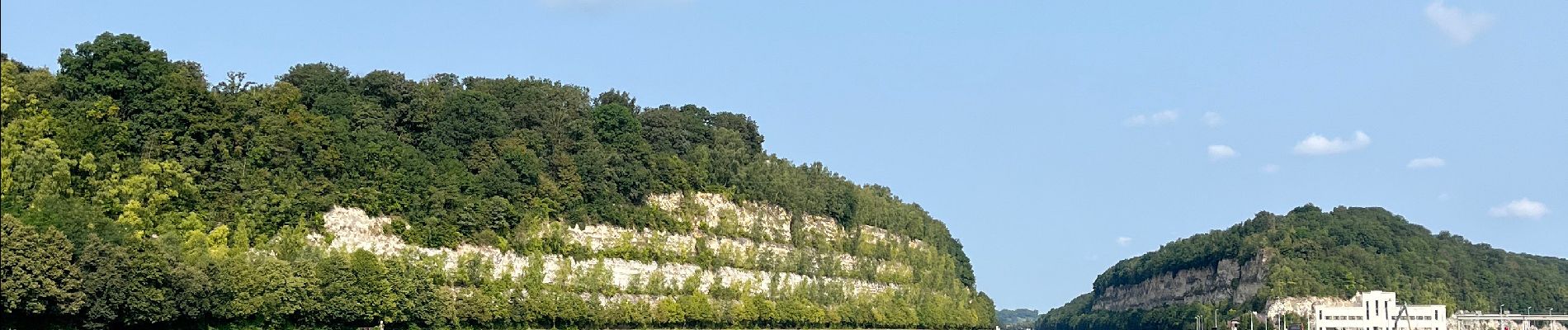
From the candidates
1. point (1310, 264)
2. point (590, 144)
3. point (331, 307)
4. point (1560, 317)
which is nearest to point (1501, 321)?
point (1560, 317)

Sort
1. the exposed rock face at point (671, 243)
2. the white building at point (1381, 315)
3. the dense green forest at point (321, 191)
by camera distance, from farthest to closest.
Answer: the white building at point (1381, 315) < the exposed rock face at point (671, 243) < the dense green forest at point (321, 191)

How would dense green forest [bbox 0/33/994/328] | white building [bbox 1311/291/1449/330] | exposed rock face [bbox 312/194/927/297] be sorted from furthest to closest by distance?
1. white building [bbox 1311/291/1449/330]
2. exposed rock face [bbox 312/194/927/297]
3. dense green forest [bbox 0/33/994/328]

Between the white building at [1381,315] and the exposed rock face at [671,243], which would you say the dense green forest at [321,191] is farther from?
the white building at [1381,315]

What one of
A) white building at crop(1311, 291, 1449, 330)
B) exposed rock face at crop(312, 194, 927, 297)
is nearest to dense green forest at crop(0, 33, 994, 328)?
exposed rock face at crop(312, 194, 927, 297)

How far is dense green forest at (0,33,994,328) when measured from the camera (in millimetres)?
75500

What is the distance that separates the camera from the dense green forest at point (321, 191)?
7550 cm

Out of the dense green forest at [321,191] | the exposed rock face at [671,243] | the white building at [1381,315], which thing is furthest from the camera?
the white building at [1381,315]

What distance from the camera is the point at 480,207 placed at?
10388 cm

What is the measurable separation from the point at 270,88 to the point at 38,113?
19043 millimetres

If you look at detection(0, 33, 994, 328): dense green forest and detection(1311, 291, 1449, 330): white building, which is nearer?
detection(0, 33, 994, 328): dense green forest

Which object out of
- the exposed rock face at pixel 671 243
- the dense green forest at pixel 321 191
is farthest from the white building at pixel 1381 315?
the dense green forest at pixel 321 191

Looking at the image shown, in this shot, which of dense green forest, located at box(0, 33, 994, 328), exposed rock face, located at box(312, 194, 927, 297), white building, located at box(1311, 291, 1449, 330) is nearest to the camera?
dense green forest, located at box(0, 33, 994, 328)

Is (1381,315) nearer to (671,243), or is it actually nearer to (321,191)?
(671,243)

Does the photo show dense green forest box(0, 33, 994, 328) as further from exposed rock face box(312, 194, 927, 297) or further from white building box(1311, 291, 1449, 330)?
white building box(1311, 291, 1449, 330)
